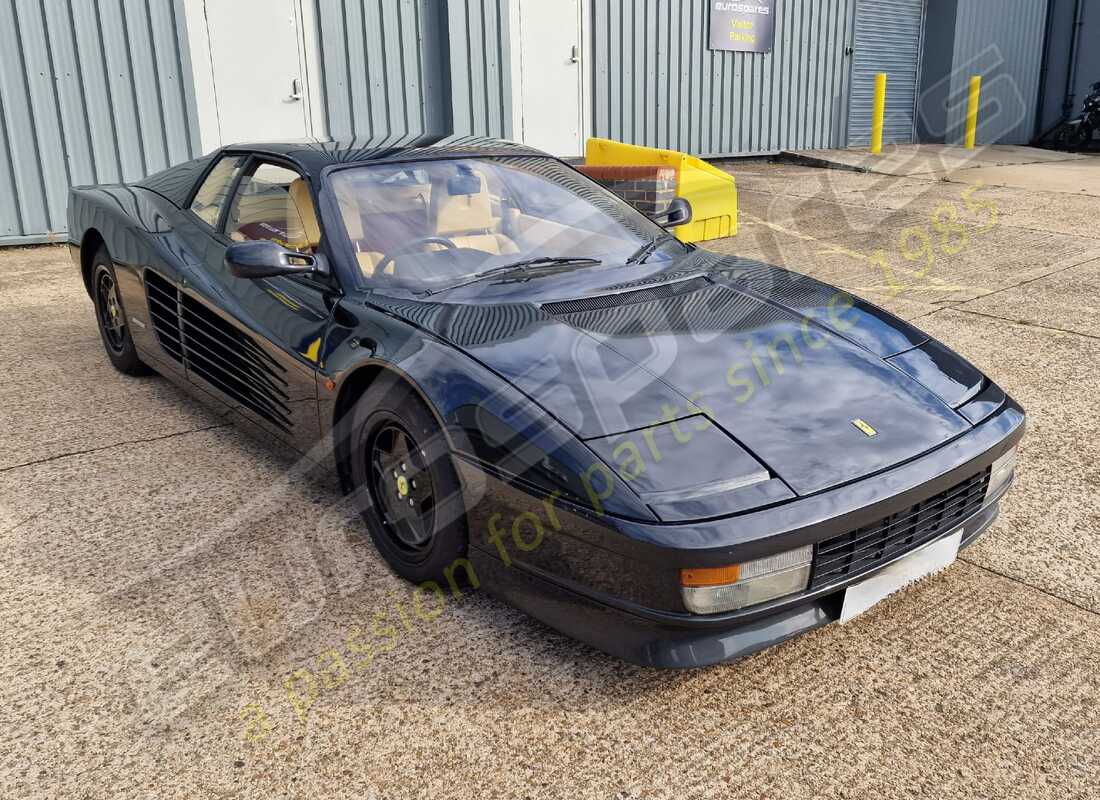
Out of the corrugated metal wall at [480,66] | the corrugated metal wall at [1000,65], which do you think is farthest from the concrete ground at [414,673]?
the corrugated metal wall at [1000,65]

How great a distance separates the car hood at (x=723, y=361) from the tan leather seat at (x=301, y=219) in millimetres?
454

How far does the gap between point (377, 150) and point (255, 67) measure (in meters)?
5.79

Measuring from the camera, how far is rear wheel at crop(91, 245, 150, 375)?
4.50 metres

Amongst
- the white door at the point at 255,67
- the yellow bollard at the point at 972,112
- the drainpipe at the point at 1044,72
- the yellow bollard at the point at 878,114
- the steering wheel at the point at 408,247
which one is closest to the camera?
the steering wheel at the point at 408,247

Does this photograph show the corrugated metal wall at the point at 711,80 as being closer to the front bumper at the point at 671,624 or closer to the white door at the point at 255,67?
the white door at the point at 255,67

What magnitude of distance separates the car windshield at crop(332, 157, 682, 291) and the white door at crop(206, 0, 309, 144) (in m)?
5.79

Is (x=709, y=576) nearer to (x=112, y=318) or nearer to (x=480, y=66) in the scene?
(x=112, y=318)

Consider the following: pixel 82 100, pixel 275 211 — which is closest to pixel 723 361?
pixel 275 211

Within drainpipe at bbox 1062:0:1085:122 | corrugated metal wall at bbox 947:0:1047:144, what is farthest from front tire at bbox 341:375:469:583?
drainpipe at bbox 1062:0:1085:122

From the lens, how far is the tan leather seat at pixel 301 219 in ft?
10.6

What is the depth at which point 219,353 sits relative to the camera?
3.59m

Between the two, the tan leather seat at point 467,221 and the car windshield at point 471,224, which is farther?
the tan leather seat at point 467,221

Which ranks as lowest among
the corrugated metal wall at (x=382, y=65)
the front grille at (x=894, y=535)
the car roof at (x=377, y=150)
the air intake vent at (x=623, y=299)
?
the front grille at (x=894, y=535)

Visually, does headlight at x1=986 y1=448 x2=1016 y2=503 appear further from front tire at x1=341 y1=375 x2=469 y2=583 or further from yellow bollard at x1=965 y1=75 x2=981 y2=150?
yellow bollard at x1=965 y1=75 x2=981 y2=150
